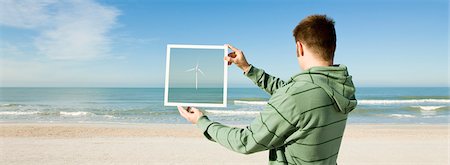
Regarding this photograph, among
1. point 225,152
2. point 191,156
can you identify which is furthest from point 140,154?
point 225,152

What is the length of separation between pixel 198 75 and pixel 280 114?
2.95 ft

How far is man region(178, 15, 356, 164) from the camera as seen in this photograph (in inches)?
55.7

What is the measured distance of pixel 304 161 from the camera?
1.53 meters

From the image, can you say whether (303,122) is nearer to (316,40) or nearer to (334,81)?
(334,81)

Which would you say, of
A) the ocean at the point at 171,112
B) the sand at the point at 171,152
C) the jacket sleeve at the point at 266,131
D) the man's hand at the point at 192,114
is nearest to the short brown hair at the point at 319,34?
→ the jacket sleeve at the point at 266,131

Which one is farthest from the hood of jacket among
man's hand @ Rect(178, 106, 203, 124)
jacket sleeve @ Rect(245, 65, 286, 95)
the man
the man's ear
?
jacket sleeve @ Rect(245, 65, 286, 95)

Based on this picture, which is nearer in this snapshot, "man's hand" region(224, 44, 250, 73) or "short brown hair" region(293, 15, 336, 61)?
"short brown hair" region(293, 15, 336, 61)

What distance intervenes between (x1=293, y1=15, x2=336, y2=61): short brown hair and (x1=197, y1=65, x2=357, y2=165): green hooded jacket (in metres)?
0.07

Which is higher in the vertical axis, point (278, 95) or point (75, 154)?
point (278, 95)

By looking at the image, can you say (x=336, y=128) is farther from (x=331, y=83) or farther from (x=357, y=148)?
(x=357, y=148)

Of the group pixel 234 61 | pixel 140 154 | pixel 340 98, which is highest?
pixel 234 61

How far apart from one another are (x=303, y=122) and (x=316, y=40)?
0.30 m

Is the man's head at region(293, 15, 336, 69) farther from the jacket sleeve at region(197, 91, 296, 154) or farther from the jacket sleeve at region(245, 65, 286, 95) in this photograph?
the jacket sleeve at region(245, 65, 286, 95)

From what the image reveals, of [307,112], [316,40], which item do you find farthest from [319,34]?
[307,112]
